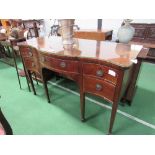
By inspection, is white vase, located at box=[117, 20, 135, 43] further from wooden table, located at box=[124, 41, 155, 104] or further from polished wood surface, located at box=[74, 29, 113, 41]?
polished wood surface, located at box=[74, 29, 113, 41]

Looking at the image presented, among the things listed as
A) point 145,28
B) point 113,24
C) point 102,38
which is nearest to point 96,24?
point 113,24

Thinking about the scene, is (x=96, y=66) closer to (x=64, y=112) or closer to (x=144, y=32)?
(x=64, y=112)

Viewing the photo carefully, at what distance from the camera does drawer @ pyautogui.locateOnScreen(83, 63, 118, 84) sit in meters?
1.15

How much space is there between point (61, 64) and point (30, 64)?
0.66 metres

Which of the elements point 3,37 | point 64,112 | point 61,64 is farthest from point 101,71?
point 3,37

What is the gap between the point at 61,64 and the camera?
1414mm

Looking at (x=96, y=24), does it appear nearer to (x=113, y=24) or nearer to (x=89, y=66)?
(x=113, y=24)

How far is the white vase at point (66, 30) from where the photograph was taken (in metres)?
1.45

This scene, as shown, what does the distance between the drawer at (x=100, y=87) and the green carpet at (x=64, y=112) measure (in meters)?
0.49

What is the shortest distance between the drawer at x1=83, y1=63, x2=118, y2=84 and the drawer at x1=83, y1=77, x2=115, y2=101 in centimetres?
5

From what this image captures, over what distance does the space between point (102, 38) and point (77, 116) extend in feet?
7.28

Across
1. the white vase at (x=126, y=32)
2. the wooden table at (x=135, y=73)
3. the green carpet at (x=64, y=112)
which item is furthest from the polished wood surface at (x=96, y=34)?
the white vase at (x=126, y=32)

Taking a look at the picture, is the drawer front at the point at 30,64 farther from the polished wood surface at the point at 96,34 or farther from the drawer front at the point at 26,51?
the polished wood surface at the point at 96,34
